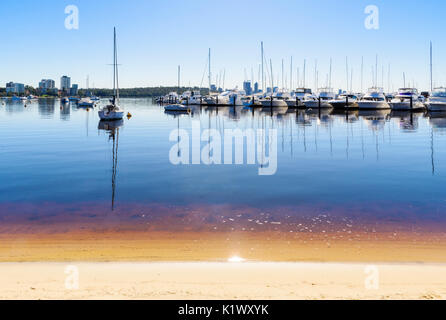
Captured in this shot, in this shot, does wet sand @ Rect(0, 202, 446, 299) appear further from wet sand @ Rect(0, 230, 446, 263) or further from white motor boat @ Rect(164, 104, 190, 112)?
white motor boat @ Rect(164, 104, 190, 112)

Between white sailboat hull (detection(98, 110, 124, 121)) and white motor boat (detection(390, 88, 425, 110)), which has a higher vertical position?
white motor boat (detection(390, 88, 425, 110))

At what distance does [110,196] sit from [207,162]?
9267 mm

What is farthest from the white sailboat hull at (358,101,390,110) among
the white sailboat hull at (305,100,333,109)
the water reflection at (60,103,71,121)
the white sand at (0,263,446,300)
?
the white sand at (0,263,446,300)

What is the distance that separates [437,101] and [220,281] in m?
87.8

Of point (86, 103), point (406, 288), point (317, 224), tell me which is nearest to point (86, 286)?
point (406, 288)

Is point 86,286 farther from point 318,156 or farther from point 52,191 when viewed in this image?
point 318,156

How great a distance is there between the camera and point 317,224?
12.1 m

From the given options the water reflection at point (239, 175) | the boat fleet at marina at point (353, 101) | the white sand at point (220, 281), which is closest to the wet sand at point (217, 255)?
the white sand at point (220, 281)

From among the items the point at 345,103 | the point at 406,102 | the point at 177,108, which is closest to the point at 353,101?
the point at 345,103

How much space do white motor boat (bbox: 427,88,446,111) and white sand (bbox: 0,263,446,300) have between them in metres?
83.5

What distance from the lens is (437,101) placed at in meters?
82.6

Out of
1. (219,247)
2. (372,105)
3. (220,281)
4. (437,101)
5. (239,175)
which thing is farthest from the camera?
(372,105)

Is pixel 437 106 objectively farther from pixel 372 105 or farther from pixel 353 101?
pixel 353 101

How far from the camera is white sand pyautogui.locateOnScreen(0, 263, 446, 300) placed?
256 inches
